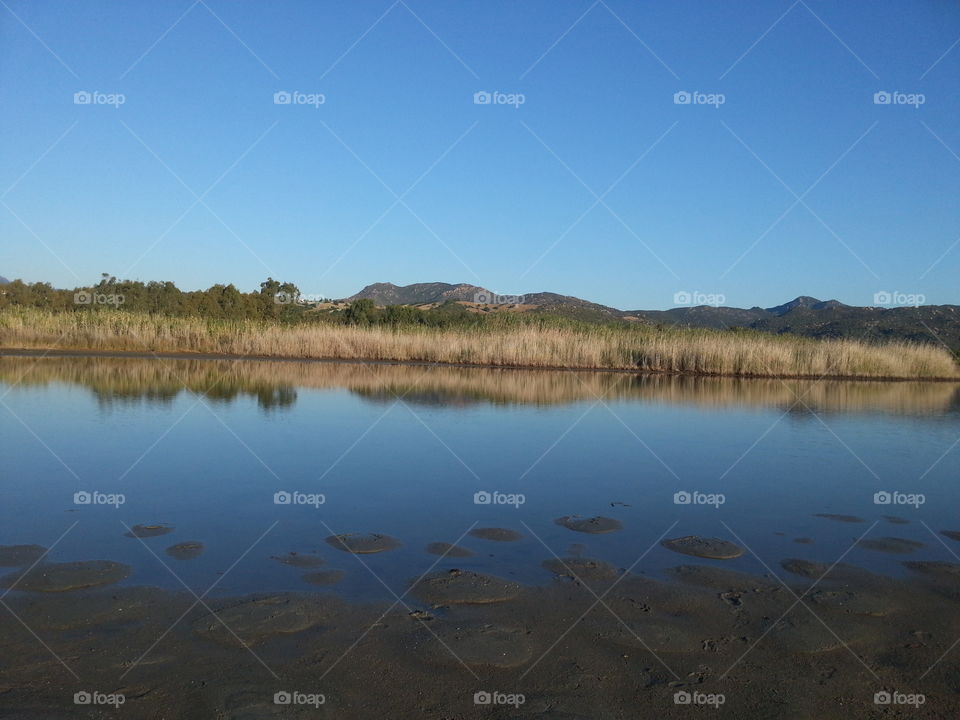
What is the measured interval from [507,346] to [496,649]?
85.7ft

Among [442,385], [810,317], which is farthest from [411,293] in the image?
[442,385]

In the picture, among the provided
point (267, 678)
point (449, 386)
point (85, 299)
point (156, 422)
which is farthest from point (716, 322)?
point (267, 678)

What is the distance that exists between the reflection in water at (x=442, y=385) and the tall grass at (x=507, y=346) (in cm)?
166

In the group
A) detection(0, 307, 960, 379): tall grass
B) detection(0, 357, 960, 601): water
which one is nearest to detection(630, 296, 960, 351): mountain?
detection(0, 307, 960, 379): tall grass

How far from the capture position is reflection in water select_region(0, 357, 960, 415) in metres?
17.5

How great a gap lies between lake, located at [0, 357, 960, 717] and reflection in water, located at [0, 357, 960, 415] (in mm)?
537

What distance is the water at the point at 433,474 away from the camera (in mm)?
6066

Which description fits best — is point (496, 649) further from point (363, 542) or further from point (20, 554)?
point (20, 554)

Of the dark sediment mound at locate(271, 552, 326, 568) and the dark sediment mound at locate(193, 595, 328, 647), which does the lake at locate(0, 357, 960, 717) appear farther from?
the dark sediment mound at locate(193, 595, 328, 647)

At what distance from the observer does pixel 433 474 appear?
354 inches

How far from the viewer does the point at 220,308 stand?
4862 cm

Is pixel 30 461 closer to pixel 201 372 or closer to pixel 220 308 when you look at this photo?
pixel 201 372

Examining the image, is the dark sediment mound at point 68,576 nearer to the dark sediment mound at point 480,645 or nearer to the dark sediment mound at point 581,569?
the dark sediment mound at point 480,645

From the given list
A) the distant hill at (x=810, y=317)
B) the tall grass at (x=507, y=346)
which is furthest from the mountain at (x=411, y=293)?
the tall grass at (x=507, y=346)
